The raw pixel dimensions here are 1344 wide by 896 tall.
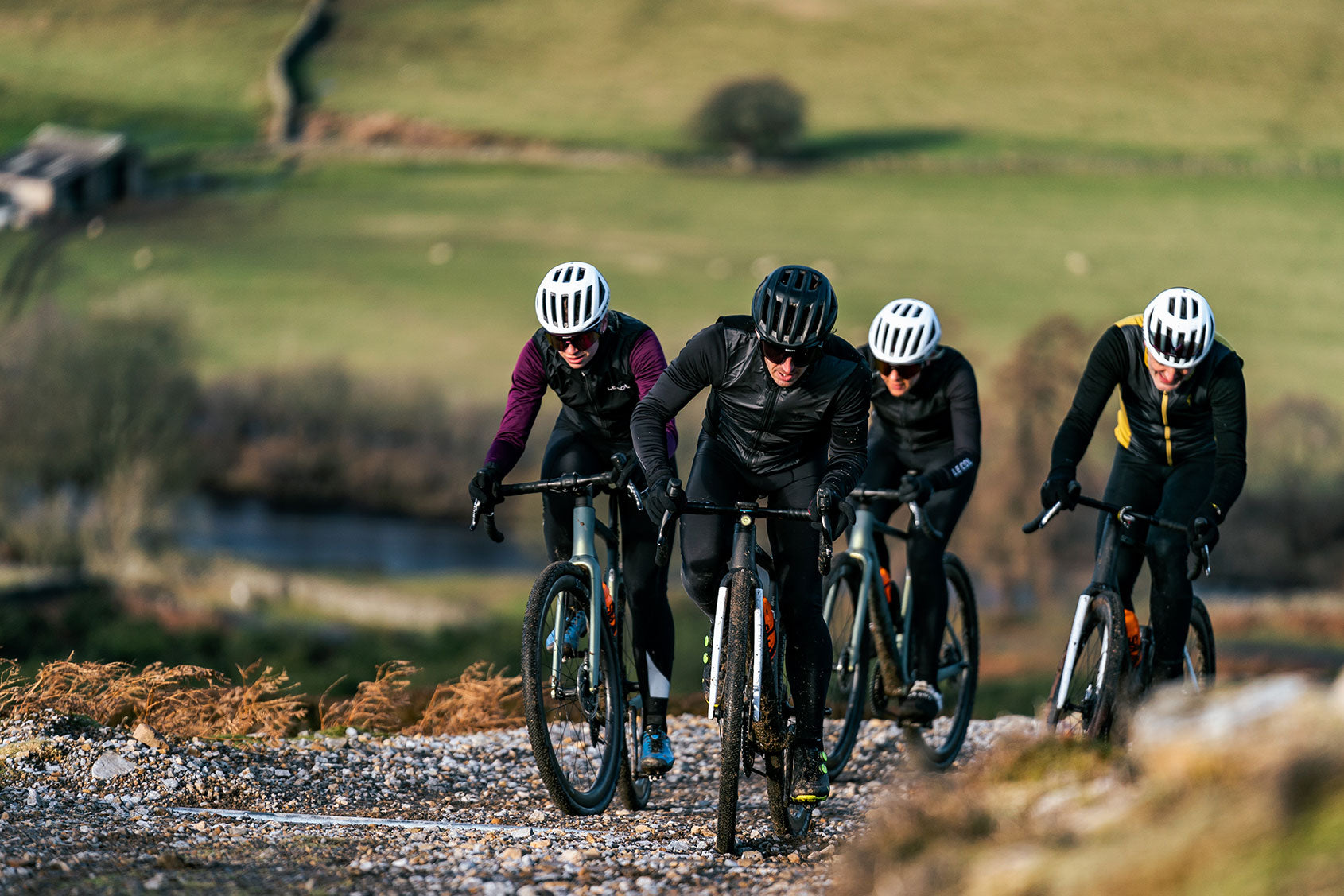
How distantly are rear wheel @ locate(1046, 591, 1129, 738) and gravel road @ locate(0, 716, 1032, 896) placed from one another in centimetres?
125

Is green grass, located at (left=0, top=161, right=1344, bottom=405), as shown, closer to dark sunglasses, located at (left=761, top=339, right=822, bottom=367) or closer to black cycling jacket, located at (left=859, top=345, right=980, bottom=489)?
black cycling jacket, located at (left=859, top=345, right=980, bottom=489)

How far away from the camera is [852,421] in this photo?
21.2 feet

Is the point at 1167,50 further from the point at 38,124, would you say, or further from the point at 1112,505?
the point at 1112,505

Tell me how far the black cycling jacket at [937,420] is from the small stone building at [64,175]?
188 ft

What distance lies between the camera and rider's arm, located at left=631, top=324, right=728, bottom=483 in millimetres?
6426

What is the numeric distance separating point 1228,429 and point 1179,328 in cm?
63

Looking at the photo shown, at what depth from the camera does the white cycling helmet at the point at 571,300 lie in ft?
22.4

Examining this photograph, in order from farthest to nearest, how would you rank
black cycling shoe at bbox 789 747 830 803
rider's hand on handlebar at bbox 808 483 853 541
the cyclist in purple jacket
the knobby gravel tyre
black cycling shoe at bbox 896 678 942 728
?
1. black cycling shoe at bbox 896 678 942 728
2. the cyclist in purple jacket
3. black cycling shoe at bbox 789 747 830 803
4. the knobby gravel tyre
5. rider's hand on handlebar at bbox 808 483 853 541

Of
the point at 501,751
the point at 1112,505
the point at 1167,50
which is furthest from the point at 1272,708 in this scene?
the point at 1167,50

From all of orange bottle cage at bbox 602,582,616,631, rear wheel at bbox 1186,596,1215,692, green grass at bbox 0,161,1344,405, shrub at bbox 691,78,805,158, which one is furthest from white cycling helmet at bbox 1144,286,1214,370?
shrub at bbox 691,78,805,158

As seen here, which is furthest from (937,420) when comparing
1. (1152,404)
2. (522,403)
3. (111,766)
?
(111,766)

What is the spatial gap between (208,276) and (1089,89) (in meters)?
39.1

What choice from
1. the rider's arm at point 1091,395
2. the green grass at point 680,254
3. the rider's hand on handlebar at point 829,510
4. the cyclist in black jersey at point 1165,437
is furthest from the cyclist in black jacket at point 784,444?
the green grass at point 680,254

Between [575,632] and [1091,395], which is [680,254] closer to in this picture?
[1091,395]
